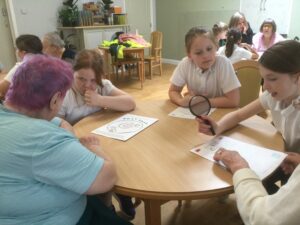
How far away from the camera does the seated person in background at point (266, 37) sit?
13.0 ft

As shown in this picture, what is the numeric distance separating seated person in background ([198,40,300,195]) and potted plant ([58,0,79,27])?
A: 4823 millimetres

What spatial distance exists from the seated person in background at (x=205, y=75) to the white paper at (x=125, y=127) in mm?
338

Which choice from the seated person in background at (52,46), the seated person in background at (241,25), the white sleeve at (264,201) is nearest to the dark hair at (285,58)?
the white sleeve at (264,201)

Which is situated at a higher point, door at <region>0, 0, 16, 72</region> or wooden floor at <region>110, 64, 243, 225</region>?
door at <region>0, 0, 16, 72</region>

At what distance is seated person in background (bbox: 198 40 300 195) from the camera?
1.08 m

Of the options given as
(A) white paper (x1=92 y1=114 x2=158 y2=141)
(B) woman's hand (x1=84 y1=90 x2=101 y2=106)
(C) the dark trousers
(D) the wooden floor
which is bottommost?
(D) the wooden floor

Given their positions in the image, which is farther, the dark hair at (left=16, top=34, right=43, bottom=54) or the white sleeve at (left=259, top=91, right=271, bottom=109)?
the dark hair at (left=16, top=34, right=43, bottom=54)

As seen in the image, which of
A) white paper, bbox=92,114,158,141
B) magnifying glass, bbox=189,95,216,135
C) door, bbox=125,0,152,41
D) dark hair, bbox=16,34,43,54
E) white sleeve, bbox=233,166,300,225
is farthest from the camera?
door, bbox=125,0,152,41

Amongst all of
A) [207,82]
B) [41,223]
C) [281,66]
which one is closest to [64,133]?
[41,223]

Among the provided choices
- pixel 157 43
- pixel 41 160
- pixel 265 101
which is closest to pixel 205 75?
pixel 265 101

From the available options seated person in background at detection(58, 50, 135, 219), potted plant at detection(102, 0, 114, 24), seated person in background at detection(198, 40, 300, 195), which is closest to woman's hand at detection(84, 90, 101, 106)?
seated person in background at detection(58, 50, 135, 219)

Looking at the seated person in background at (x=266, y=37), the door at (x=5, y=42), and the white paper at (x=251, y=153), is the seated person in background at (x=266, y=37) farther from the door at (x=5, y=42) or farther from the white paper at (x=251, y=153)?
the door at (x=5, y=42)

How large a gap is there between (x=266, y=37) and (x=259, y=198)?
153 inches

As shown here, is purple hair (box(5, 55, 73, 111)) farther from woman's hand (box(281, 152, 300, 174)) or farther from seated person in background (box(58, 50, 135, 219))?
woman's hand (box(281, 152, 300, 174))
